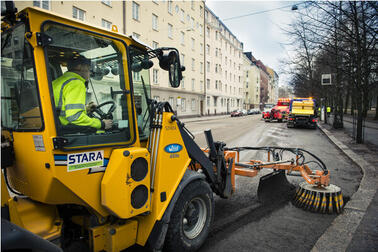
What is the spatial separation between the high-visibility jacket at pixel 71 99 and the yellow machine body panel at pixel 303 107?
20.7 m

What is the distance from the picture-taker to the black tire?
2709mm

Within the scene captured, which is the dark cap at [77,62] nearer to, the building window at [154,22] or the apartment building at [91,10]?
the apartment building at [91,10]

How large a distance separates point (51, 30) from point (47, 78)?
0.39m

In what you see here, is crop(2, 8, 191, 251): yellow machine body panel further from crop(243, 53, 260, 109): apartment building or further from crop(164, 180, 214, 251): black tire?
crop(243, 53, 260, 109): apartment building

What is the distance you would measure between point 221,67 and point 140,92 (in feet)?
162

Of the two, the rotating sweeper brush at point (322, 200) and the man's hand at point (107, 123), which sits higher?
the man's hand at point (107, 123)

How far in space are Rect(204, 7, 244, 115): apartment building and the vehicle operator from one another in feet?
136

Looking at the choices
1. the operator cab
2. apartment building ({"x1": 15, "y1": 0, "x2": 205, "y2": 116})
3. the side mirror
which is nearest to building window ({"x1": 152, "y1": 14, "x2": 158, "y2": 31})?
apartment building ({"x1": 15, "y1": 0, "x2": 205, "y2": 116})

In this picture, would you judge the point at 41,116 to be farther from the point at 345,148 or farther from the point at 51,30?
the point at 345,148

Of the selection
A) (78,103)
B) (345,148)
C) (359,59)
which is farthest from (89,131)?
(359,59)

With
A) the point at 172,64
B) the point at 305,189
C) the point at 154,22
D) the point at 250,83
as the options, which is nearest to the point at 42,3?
the point at 154,22

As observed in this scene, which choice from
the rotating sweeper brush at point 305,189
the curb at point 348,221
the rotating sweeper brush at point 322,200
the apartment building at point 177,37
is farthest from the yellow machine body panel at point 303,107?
the rotating sweeper brush at point 322,200

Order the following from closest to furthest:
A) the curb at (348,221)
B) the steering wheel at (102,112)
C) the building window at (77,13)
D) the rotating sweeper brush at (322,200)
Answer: the steering wheel at (102,112) < the curb at (348,221) < the rotating sweeper brush at (322,200) < the building window at (77,13)

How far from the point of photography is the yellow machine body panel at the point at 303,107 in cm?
2045
